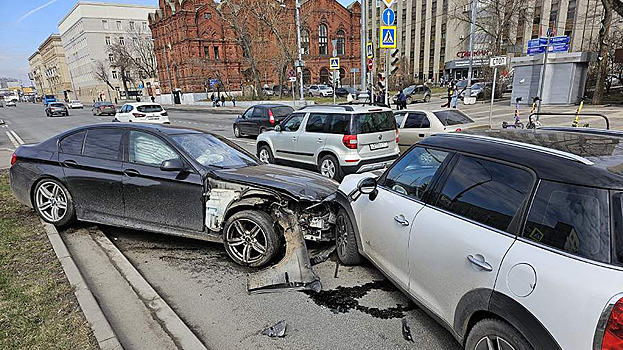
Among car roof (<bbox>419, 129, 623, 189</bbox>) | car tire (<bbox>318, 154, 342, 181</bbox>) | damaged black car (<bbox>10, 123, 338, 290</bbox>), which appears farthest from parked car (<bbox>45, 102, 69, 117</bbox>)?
car roof (<bbox>419, 129, 623, 189</bbox>)

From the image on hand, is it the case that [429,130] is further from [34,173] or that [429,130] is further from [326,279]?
[34,173]

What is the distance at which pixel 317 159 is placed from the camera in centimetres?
881

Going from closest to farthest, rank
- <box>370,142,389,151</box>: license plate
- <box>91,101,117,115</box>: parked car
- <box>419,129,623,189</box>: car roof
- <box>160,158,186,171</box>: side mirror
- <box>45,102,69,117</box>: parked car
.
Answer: <box>419,129,623,189</box>: car roof
<box>160,158,186,171</box>: side mirror
<box>370,142,389,151</box>: license plate
<box>45,102,69,117</box>: parked car
<box>91,101,117,115</box>: parked car

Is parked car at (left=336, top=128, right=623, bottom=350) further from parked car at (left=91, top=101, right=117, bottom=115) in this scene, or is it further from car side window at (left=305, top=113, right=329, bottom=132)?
parked car at (left=91, top=101, right=117, bottom=115)

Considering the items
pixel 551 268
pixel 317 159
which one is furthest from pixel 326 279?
pixel 317 159

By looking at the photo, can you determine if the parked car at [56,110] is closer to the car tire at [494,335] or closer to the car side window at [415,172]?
the car side window at [415,172]

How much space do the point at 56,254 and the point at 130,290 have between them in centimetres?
136

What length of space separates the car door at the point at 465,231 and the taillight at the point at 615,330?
569 mm

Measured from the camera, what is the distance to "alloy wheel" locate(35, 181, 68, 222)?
5.19 metres

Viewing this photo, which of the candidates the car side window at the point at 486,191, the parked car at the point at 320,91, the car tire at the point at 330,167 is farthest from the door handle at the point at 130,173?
the parked car at the point at 320,91

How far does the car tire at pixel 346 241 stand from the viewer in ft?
13.4

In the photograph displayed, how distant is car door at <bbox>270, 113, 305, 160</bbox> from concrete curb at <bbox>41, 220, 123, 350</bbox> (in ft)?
18.6

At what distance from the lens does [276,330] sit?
3168 millimetres

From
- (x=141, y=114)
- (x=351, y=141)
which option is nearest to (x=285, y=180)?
(x=351, y=141)
